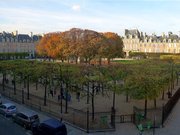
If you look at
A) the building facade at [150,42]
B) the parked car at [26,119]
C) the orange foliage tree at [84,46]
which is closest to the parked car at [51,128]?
the parked car at [26,119]

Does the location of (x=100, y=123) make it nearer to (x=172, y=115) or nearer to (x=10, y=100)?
(x=172, y=115)

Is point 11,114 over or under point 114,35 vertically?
under

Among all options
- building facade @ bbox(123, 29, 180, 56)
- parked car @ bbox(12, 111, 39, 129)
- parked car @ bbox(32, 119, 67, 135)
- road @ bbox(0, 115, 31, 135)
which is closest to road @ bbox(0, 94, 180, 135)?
road @ bbox(0, 115, 31, 135)

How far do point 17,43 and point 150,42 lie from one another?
226ft

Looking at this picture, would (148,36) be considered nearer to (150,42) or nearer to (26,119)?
(150,42)

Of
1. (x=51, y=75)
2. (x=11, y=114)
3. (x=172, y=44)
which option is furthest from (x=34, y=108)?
(x=172, y=44)

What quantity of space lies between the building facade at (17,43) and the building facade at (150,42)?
4983 cm

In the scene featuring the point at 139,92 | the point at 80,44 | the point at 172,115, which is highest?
the point at 80,44

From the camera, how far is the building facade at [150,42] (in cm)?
15669

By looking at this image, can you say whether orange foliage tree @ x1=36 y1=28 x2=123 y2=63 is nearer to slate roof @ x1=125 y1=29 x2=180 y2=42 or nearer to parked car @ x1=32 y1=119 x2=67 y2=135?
parked car @ x1=32 y1=119 x2=67 y2=135

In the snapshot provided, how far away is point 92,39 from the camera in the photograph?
89.1 metres

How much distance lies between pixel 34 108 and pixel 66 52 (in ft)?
177

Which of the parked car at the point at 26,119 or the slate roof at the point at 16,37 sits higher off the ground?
the slate roof at the point at 16,37

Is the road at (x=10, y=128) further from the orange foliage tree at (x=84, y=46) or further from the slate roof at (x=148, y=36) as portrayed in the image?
the slate roof at (x=148, y=36)
